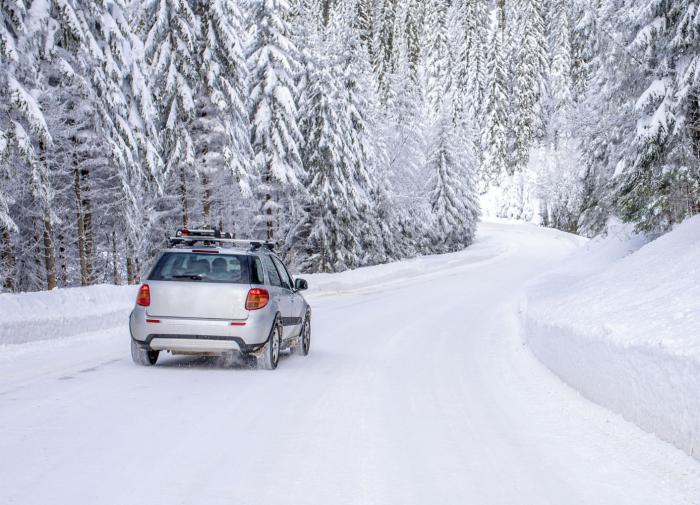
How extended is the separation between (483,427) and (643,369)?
1541 mm

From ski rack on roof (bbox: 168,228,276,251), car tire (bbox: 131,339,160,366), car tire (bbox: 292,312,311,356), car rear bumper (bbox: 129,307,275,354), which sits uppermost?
ski rack on roof (bbox: 168,228,276,251)

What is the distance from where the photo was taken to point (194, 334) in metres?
9.59

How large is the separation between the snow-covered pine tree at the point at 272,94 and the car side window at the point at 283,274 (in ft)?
68.7

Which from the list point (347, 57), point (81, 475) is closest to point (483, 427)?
point (81, 475)

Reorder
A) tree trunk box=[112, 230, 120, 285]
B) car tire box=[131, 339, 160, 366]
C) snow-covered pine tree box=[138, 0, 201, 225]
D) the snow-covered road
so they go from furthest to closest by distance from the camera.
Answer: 1. tree trunk box=[112, 230, 120, 285]
2. snow-covered pine tree box=[138, 0, 201, 225]
3. car tire box=[131, 339, 160, 366]
4. the snow-covered road

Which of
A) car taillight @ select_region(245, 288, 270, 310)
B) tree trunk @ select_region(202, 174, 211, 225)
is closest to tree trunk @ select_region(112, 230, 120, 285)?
tree trunk @ select_region(202, 174, 211, 225)

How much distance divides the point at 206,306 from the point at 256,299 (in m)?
0.68

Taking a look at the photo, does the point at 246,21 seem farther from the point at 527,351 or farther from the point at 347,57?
the point at 527,351

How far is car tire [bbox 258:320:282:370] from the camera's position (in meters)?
10.1

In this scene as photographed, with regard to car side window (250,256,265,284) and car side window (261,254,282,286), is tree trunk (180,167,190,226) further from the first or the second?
car side window (250,256,265,284)

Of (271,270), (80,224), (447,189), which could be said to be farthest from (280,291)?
(447,189)

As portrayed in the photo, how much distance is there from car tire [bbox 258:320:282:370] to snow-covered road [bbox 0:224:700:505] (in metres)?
0.22

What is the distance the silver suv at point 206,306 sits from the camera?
961 centimetres

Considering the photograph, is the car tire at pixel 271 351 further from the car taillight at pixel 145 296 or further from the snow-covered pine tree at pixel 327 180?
the snow-covered pine tree at pixel 327 180
